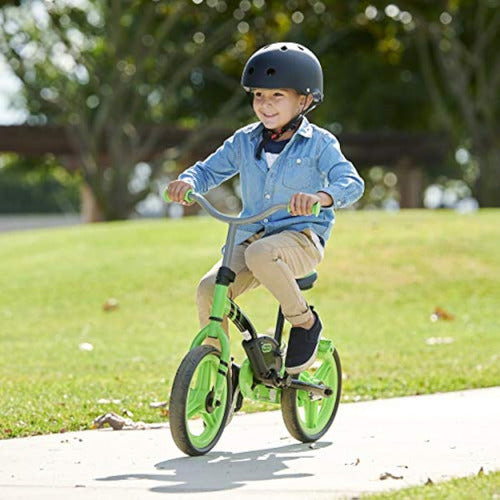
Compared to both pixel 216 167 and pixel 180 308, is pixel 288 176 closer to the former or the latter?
pixel 216 167

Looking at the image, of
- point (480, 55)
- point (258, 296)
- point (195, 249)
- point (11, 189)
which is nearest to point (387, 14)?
point (480, 55)

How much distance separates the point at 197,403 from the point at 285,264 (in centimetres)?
71

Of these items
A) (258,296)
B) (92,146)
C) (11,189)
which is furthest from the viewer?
(11,189)

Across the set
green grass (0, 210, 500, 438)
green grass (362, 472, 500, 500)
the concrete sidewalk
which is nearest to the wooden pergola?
green grass (0, 210, 500, 438)

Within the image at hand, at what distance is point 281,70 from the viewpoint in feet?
18.4

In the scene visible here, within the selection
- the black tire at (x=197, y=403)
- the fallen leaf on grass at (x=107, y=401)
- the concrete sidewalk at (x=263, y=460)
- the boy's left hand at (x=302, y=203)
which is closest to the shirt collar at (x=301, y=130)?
the boy's left hand at (x=302, y=203)

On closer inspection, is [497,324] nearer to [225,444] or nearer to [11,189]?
[225,444]

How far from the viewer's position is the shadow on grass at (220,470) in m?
4.88

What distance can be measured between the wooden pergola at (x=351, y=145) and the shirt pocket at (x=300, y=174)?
29.9 metres

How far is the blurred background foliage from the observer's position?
29.2m

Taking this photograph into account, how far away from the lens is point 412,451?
5.57m

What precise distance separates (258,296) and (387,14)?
16.0 metres

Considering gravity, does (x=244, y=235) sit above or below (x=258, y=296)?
above

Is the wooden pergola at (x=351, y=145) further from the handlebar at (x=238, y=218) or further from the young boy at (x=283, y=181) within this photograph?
the handlebar at (x=238, y=218)
